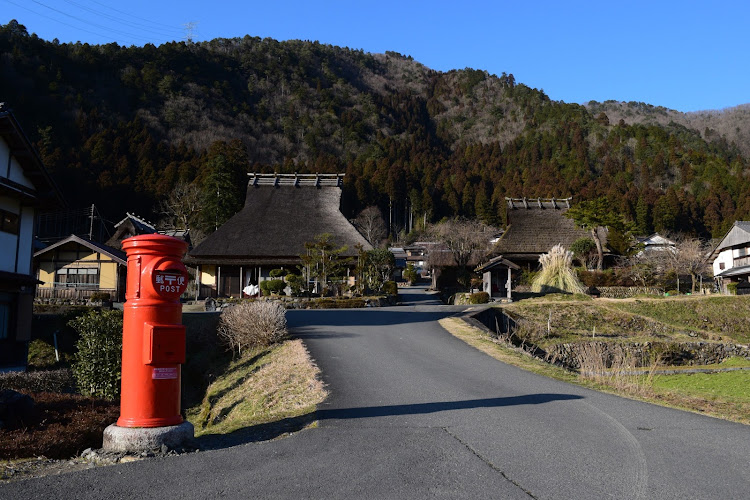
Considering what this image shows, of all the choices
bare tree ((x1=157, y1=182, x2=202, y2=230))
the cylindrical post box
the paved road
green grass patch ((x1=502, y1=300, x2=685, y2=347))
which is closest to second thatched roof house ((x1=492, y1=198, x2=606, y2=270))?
green grass patch ((x1=502, y1=300, x2=685, y2=347))

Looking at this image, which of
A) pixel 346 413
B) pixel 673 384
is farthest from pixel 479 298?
pixel 346 413

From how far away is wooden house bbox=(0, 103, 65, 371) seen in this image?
1677cm

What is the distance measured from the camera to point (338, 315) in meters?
21.6

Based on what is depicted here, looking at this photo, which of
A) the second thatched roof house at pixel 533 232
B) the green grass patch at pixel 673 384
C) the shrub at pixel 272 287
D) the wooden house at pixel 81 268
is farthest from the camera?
the second thatched roof house at pixel 533 232

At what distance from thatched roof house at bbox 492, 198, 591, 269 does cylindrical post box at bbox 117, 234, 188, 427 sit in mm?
36506

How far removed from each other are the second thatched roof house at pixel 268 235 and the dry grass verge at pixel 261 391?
20941mm

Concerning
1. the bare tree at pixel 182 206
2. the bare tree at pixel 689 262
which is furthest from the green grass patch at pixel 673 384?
the bare tree at pixel 182 206

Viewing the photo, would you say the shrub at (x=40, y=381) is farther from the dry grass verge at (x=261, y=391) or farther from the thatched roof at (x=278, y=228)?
the thatched roof at (x=278, y=228)

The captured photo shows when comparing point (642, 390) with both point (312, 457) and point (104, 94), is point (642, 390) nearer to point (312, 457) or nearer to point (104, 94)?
point (312, 457)

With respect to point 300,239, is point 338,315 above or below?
below

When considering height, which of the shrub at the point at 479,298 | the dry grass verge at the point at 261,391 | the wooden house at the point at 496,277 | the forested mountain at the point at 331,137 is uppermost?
the forested mountain at the point at 331,137

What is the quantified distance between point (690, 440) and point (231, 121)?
109 meters

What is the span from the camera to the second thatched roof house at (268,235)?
34.6 m

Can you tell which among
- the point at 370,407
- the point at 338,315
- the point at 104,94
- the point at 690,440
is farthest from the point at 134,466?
the point at 104,94
